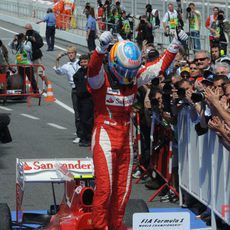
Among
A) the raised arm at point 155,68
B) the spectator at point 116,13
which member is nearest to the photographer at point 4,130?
the raised arm at point 155,68

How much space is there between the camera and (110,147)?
8648 millimetres

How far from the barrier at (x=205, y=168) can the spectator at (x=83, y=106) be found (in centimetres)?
450

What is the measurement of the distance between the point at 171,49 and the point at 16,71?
15057 millimetres

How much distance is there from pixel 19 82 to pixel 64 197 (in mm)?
13436

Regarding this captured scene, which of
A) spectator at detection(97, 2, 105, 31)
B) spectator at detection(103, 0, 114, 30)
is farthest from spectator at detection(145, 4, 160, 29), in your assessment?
spectator at detection(97, 2, 105, 31)

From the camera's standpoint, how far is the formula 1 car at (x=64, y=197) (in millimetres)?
8703

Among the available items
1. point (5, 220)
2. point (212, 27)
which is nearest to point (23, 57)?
point (212, 27)

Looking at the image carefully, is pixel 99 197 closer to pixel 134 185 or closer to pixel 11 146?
pixel 134 185

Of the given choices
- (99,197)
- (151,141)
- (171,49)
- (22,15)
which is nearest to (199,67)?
(151,141)

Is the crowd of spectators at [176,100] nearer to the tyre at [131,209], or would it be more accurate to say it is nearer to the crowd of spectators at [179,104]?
the crowd of spectators at [179,104]

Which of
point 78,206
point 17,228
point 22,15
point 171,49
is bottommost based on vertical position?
point 22,15

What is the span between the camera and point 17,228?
1013 centimetres

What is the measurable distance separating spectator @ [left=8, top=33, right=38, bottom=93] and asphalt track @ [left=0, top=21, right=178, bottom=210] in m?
0.63

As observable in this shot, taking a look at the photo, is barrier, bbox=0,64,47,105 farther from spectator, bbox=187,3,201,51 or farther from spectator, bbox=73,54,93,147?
spectator, bbox=73,54,93,147
